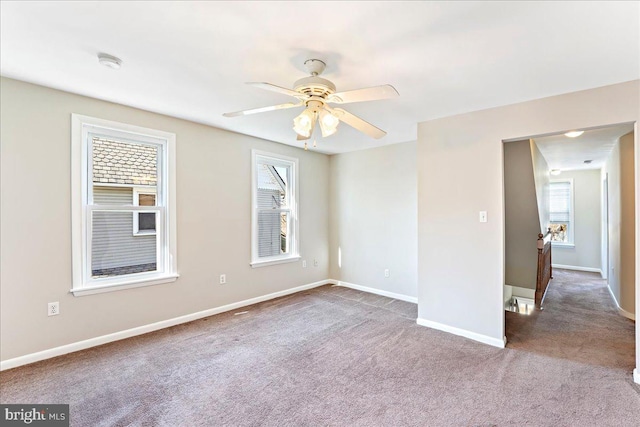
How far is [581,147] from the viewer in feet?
14.6

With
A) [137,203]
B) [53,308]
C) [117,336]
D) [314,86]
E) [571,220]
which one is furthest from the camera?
[571,220]

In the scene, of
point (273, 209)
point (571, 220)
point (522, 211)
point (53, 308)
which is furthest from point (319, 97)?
point (571, 220)

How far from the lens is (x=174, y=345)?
9.66ft

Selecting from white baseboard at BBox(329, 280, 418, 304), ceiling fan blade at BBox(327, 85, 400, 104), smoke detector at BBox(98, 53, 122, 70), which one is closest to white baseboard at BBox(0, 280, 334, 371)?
white baseboard at BBox(329, 280, 418, 304)

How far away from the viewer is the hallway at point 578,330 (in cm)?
274

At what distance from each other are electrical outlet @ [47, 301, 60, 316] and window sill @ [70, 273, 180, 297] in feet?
0.48

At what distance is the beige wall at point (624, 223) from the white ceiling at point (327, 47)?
210 cm

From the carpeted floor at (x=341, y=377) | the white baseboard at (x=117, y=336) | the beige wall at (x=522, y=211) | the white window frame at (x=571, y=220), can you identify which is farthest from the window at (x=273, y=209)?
the white window frame at (x=571, y=220)

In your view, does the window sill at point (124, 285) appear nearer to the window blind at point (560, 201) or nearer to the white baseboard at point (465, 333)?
the white baseboard at point (465, 333)

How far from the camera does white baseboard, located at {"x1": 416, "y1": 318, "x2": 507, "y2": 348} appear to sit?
2.95 m

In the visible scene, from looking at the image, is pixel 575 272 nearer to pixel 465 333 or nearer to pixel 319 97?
pixel 465 333

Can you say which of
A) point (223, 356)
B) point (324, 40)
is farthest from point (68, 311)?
point (324, 40)

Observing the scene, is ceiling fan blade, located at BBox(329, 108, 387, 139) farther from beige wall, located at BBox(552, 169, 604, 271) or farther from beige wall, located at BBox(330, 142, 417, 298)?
beige wall, located at BBox(552, 169, 604, 271)

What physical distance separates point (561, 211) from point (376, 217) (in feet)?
17.2
